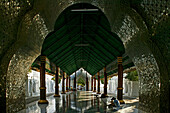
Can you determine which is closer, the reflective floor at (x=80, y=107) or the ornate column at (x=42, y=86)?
the reflective floor at (x=80, y=107)

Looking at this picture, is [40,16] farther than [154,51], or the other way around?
[40,16]

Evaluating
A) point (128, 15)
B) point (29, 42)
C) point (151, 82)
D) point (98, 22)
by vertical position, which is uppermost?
point (98, 22)

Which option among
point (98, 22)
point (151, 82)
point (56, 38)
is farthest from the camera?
point (56, 38)

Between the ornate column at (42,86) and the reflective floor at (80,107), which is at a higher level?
the ornate column at (42,86)

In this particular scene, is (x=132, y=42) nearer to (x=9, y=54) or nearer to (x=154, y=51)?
(x=154, y=51)

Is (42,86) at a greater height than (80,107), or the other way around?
(42,86)

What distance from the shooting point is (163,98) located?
3.07 metres

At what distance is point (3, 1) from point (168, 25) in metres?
2.79

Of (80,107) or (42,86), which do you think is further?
(42,86)

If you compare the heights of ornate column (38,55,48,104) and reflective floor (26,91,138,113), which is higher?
ornate column (38,55,48,104)

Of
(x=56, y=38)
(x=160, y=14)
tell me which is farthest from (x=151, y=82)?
(x=56, y=38)

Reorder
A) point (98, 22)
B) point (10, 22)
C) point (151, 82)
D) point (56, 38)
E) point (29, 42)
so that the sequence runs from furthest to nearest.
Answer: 1. point (56, 38)
2. point (98, 22)
3. point (29, 42)
4. point (151, 82)
5. point (10, 22)

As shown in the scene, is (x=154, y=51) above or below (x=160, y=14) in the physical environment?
below

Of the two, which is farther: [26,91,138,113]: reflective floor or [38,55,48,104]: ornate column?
[38,55,48,104]: ornate column
